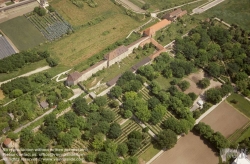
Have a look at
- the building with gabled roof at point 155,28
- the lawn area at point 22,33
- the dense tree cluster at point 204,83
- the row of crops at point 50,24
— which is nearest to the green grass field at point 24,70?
the lawn area at point 22,33

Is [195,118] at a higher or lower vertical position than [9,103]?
lower

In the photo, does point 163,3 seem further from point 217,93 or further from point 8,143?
point 8,143

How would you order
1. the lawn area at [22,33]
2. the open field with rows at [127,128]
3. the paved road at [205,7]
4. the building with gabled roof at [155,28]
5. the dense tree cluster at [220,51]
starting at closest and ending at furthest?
1. the open field with rows at [127,128]
2. the dense tree cluster at [220,51]
3. the lawn area at [22,33]
4. the building with gabled roof at [155,28]
5. the paved road at [205,7]

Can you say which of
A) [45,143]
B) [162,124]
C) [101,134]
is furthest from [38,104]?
[162,124]

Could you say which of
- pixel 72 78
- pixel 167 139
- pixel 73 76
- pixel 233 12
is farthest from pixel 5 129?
pixel 233 12

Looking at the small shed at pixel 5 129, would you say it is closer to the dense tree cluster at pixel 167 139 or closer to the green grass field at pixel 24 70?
the green grass field at pixel 24 70

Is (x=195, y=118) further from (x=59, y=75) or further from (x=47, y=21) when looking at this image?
(x=47, y=21)
